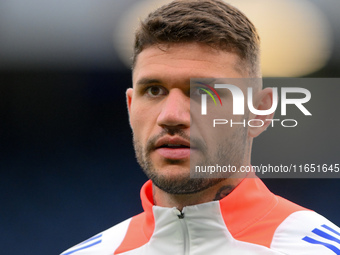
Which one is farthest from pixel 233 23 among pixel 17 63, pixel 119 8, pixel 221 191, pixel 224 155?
pixel 17 63

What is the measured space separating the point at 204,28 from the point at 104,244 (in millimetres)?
867

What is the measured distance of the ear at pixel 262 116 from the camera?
1630 mm

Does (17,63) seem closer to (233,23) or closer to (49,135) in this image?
(49,135)

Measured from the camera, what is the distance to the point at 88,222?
4566 mm

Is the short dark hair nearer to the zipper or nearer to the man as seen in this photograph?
the man

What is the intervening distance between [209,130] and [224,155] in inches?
3.9

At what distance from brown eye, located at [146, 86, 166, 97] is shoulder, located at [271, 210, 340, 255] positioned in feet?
1.83

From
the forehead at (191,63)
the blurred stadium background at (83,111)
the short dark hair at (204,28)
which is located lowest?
the blurred stadium background at (83,111)

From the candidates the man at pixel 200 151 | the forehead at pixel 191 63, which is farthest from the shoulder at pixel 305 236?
the forehead at pixel 191 63

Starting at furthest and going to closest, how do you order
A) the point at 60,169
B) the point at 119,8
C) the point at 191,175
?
the point at 60,169 < the point at 119,8 < the point at 191,175

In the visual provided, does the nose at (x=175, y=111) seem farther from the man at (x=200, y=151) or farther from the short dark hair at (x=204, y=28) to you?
the short dark hair at (x=204, y=28)

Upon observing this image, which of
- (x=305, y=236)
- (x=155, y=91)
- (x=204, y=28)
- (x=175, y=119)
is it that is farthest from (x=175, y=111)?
(x=305, y=236)

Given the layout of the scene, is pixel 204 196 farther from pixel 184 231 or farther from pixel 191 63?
pixel 191 63

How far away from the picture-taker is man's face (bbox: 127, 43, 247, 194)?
1454 millimetres
